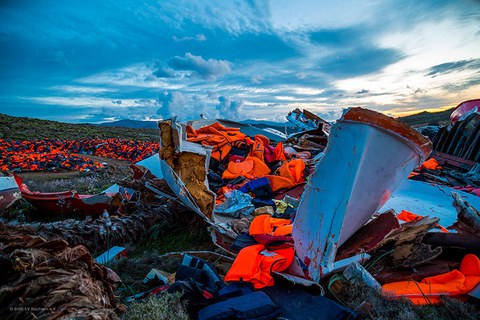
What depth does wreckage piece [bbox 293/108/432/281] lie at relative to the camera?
2709 millimetres

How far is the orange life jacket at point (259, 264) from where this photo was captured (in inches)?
120

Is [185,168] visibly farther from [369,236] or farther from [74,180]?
[74,180]

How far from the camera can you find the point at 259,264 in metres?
3.15

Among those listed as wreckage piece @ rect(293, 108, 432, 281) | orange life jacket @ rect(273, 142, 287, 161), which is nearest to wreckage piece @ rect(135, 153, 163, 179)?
orange life jacket @ rect(273, 142, 287, 161)

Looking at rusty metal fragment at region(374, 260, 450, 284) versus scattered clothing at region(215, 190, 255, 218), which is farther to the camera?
scattered clothing at region(215, 190, 255, 218)

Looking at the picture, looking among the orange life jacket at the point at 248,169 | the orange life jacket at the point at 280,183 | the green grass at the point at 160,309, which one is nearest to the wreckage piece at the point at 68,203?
the orange life jacket at the point at 248,169

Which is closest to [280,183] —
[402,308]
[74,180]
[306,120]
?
[402,308]

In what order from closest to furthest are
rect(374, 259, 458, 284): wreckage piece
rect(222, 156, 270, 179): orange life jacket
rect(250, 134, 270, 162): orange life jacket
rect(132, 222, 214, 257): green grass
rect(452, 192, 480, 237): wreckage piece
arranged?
rect(374, 259, 458, 284): wreckage piece < rect(452, 192, 480, 237): wreckage piece < rect(132, 222, 214, 257): green grass < rect(222, 156, 270, 179): orange life jacket < rect(250, 134, 270, 162): orange life jacket

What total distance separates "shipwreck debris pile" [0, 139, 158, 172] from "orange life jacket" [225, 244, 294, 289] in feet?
41.1

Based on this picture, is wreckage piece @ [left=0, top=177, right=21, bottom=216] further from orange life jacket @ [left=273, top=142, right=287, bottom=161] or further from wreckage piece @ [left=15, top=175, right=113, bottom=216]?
orange life jacket @ [left=273, top=142, right=287, bottom=161]

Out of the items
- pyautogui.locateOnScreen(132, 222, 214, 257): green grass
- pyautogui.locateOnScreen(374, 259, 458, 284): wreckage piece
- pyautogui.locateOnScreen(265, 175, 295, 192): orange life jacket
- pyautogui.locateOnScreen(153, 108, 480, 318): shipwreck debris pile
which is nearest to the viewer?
pyautogui.locateOnScreen(153, 108, 480, 318): shipwreck debris pile

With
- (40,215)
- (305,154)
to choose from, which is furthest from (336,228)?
(40,215)

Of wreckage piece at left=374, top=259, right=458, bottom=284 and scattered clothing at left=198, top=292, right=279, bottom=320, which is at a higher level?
scattered clothing at left=198, top=292, right=279, bottom=320

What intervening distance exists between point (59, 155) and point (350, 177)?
17108 millimetres
